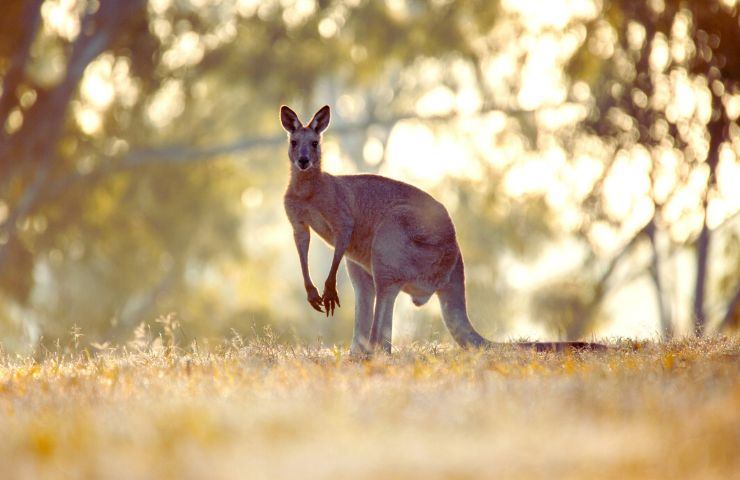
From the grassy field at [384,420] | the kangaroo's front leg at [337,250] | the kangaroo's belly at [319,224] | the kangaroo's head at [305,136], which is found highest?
the kangaroo's head at [305,136]

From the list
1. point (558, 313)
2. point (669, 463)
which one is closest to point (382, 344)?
point (669, 463)

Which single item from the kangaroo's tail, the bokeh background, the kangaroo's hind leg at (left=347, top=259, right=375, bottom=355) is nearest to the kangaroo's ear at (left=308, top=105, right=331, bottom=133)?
the kangaroo's hind leg at (left=347, top=259, right=375, bottom=355)

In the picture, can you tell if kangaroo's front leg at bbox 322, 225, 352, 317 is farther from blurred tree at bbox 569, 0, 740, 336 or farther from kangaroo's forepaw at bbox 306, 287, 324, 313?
blurred tree at bbox 569, 0, 740, 336

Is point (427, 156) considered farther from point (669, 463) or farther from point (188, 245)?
point (669, 463)

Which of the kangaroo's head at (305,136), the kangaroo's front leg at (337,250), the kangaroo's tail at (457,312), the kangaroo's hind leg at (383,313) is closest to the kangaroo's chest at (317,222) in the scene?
the kangaroo's front leg at (337,250)

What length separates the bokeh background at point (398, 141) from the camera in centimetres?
1631

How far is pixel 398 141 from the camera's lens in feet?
82.3

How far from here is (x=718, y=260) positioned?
1822 centimetres

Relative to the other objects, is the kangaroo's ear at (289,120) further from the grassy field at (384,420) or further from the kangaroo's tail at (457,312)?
the grassy field at (384,420)

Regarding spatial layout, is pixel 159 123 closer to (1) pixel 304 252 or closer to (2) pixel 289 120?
(2) pixel 289 120

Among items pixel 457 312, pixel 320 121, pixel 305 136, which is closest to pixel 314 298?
pixel 457 312

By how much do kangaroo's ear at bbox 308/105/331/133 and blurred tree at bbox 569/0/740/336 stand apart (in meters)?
8.38

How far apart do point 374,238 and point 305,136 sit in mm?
995

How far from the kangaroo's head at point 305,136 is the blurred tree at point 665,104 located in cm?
842
